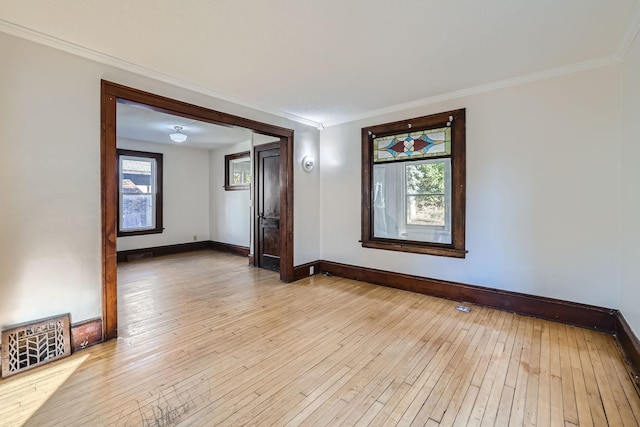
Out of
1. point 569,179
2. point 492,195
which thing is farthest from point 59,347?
point 569,179

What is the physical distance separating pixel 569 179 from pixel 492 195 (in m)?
0.69

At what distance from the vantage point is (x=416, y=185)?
157 inches

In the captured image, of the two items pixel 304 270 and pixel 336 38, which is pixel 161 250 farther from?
pixel 336 38

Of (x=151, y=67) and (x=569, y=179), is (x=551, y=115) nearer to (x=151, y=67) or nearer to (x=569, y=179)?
(x=569, y=179)

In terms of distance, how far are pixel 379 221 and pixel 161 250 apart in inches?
202

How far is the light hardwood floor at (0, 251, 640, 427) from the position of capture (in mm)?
1724

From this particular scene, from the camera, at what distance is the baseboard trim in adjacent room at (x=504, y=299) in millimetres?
2791

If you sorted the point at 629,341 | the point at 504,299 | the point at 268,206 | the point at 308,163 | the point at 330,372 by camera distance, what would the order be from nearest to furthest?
the point at 330,372, the point at 629,341, the point at 504,299, the point at 308,163, the point at 268,206

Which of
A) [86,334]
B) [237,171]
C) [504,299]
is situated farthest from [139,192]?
[504,299]

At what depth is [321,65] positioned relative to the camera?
110 inches

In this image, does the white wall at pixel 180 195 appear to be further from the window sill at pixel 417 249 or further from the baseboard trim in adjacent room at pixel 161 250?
the window sill at pixel 417 249

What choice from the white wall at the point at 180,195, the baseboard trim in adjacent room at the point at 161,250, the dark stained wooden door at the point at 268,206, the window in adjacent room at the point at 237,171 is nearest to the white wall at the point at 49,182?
the dark stained wooden door at the point at 268,206

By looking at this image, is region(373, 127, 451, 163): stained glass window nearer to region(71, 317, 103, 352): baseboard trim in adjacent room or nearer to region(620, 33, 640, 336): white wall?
region(620, 33, 640, 336): white wall

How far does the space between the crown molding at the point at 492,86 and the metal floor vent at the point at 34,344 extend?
4152mm
